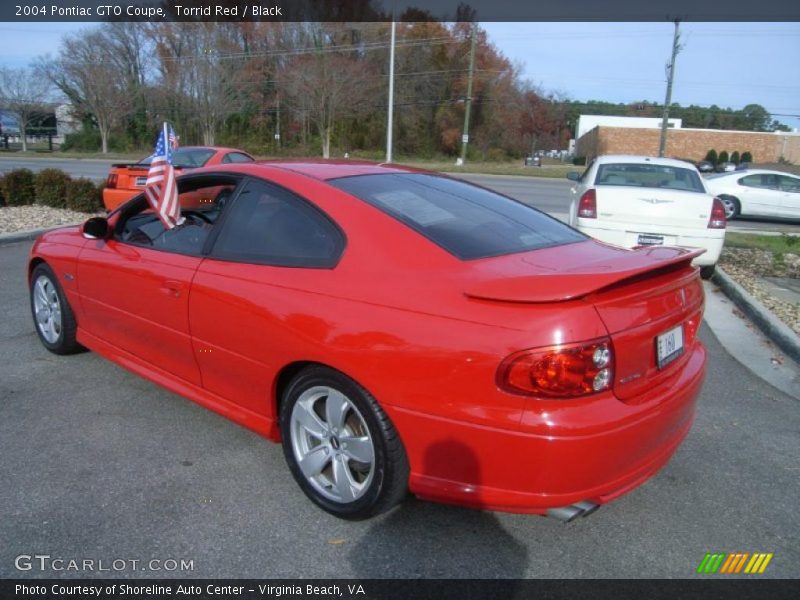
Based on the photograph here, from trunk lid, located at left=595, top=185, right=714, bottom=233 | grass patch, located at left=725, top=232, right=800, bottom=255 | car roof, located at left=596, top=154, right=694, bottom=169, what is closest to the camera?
trunk lid, located at left=595, top=185, right=714, bottom=233

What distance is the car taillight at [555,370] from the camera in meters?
2.21

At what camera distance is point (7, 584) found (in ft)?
7.75

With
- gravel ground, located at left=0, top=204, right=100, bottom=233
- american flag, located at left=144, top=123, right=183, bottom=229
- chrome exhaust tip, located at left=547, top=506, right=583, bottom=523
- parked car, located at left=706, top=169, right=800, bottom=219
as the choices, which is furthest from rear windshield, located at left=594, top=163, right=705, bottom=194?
parked car, located at left=706, top=169, right=800, bottom=219

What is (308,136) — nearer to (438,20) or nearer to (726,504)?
(438,20)

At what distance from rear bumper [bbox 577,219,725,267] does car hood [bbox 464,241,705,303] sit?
4846 mm

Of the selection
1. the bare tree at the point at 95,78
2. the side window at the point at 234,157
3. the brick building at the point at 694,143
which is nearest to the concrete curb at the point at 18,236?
the side window at the point at 234,157

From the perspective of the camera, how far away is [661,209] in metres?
7.55

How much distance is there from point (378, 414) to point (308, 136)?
51.4 m

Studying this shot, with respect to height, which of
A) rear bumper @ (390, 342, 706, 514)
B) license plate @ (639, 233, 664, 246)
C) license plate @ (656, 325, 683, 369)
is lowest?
rear bumper @ (390, 342, 706, 514)

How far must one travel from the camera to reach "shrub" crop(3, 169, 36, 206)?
12.0 m

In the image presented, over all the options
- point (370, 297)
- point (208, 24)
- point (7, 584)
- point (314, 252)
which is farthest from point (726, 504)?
point (208, 24)

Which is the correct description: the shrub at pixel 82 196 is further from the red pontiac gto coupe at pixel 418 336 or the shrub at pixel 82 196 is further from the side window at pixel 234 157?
the red pontiac gto coupe at pixel 418 336

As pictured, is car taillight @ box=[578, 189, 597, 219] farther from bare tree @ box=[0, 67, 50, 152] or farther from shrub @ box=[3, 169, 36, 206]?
bare tree @ box=[0, 67, 50, 152]

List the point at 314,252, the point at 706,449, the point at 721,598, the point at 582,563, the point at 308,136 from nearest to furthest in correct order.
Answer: the point at 721,598
the point at 582,563
the point at 314,252
the point at 706,449
the point at 308,136
